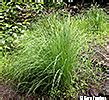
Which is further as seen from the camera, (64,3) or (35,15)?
(64,3)

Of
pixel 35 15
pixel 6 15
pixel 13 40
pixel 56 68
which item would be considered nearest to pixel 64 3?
pixel 35 15

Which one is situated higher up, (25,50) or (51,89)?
(25,50)

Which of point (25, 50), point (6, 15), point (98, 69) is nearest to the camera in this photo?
point (25, 50)

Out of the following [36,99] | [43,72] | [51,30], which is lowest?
[36,99]

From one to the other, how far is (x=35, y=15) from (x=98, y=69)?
94.0 inches

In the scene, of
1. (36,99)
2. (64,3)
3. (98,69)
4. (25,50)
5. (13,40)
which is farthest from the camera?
(64,3)

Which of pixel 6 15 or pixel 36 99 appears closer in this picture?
pixel 36 99

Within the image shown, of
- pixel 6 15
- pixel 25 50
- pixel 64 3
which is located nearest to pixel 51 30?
pixel 25 50

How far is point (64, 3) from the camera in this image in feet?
24.8

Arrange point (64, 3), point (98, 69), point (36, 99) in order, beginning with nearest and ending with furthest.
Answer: point (36, 99), point (98, 69), point (64, 3)

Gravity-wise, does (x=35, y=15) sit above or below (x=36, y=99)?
above

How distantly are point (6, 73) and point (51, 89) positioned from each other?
0.59 metres

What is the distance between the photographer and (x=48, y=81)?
3.65m

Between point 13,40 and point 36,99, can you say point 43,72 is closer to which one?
point 36,99
